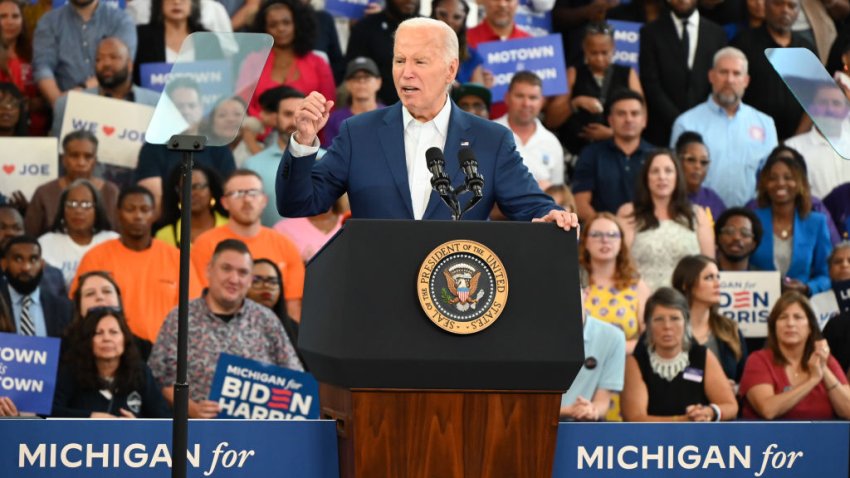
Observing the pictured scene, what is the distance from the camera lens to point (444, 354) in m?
2.95

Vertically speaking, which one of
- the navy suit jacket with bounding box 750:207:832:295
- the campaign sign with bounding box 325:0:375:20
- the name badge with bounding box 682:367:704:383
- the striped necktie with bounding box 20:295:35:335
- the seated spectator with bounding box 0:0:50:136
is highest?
the campaign sign with bounding box 325:0:375:20

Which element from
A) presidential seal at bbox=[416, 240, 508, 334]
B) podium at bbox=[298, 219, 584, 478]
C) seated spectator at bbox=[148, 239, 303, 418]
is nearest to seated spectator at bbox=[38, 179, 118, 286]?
seated spectator at bbox=[148, 239, 303, 418]

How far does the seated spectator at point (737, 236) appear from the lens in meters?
7.98

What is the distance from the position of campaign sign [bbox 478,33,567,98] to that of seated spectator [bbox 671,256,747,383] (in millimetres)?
1999

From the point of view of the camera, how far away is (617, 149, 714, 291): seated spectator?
25.2 ft

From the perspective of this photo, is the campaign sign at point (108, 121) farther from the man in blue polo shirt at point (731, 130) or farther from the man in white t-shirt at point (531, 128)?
the man in blue polo shirt at point (731, 130)

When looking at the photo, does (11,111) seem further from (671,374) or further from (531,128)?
(671,374)

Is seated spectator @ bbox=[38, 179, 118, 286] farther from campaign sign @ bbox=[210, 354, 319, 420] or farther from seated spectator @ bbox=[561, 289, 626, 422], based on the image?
seated spectator @ bbox=[561, 289, 626, 422]

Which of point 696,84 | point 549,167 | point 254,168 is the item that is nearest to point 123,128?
point 254,168

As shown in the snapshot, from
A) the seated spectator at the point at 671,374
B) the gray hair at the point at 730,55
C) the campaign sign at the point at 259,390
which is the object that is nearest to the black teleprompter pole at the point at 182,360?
the campaign sign at the point at 259,390

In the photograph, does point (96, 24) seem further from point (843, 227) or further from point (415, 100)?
point (415, 100)

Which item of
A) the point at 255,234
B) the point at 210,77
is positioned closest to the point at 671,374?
the point at 255,234

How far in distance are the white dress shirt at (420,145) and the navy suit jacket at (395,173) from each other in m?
0.02

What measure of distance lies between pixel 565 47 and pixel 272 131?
8.22ft
